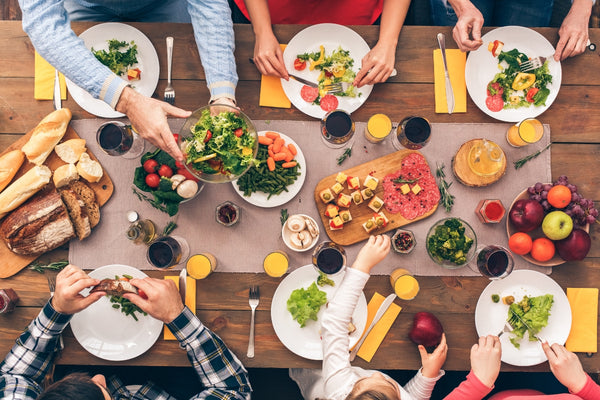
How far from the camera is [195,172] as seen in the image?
5.42ft

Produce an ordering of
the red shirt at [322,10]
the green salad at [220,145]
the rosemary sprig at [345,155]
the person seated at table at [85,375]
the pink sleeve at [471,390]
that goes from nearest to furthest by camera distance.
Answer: the green salad at [220,145] < the person seated at table at [85,375] < the pink sleeve at [471,390] < the rosemary sprig at [345,155] < the red shirt at [322,10]

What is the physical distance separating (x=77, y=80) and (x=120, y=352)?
1288 mm

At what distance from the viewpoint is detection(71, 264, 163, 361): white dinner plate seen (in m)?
1.86

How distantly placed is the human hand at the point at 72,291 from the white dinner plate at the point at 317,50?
1.29 metres

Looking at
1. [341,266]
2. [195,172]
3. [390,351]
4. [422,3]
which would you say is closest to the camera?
[195,172]

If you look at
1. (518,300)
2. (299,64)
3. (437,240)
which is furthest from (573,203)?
(299,64)

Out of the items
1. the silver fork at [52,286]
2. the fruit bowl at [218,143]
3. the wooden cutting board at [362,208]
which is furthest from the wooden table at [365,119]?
the fruit bowl at [218,143]

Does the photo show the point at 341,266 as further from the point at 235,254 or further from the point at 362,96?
the point at 362,96

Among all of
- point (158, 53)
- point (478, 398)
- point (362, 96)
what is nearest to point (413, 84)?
point (362, 96)

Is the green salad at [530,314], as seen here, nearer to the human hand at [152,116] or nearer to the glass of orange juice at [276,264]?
the glass of orange juice at [276,264]

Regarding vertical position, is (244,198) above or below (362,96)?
below

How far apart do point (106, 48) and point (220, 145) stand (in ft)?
3.01

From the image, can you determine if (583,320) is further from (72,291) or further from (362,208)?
(72,291)

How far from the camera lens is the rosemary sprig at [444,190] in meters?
1.91
